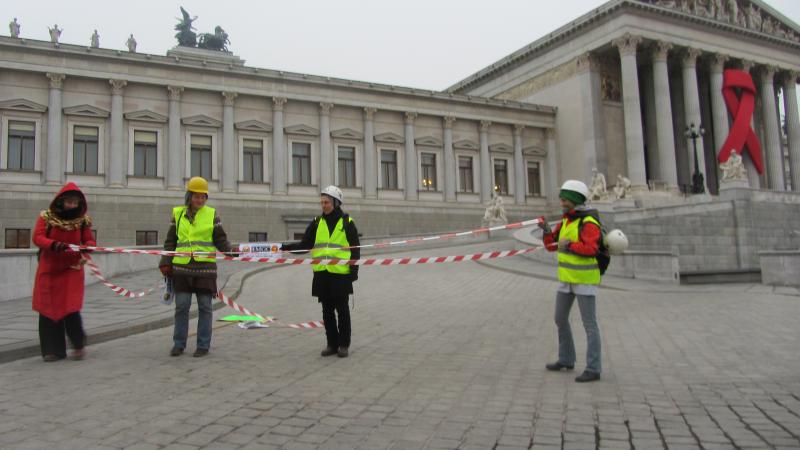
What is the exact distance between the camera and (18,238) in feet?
93.1

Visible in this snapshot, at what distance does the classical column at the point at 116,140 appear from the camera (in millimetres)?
31250

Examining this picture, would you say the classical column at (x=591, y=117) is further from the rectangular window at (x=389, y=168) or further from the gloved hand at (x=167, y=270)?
the gloved hand at (x=167, y=270)

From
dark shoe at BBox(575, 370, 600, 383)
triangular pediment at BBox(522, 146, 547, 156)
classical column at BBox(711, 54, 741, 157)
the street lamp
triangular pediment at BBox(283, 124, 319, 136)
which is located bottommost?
dark shoe at BBox(575, 370, 600, 383)

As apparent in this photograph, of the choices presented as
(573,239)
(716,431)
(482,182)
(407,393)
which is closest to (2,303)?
(407,393)

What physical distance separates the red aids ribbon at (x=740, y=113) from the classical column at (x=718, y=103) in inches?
Answer: 14.1

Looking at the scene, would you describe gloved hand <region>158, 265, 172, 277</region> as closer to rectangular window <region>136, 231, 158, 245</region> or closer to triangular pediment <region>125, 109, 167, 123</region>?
rectangular window <region>136, 231, 158, 245</region>

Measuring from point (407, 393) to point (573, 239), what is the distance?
2.33m

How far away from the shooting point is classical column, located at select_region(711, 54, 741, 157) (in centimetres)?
4422

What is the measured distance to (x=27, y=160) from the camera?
98.0ft

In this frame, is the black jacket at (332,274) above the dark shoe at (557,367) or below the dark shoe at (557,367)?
above

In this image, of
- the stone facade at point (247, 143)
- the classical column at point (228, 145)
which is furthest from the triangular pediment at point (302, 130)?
the classical column at point (228, 145)

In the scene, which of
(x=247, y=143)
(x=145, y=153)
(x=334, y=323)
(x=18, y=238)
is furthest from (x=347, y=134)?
(x=334, y=323)

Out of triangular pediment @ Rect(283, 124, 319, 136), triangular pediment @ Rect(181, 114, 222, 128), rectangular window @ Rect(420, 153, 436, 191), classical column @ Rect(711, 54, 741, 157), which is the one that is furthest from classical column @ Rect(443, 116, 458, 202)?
classical column @ Rect(711, 54, 741, 157)

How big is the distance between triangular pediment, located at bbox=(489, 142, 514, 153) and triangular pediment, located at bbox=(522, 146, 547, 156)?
1.31m
